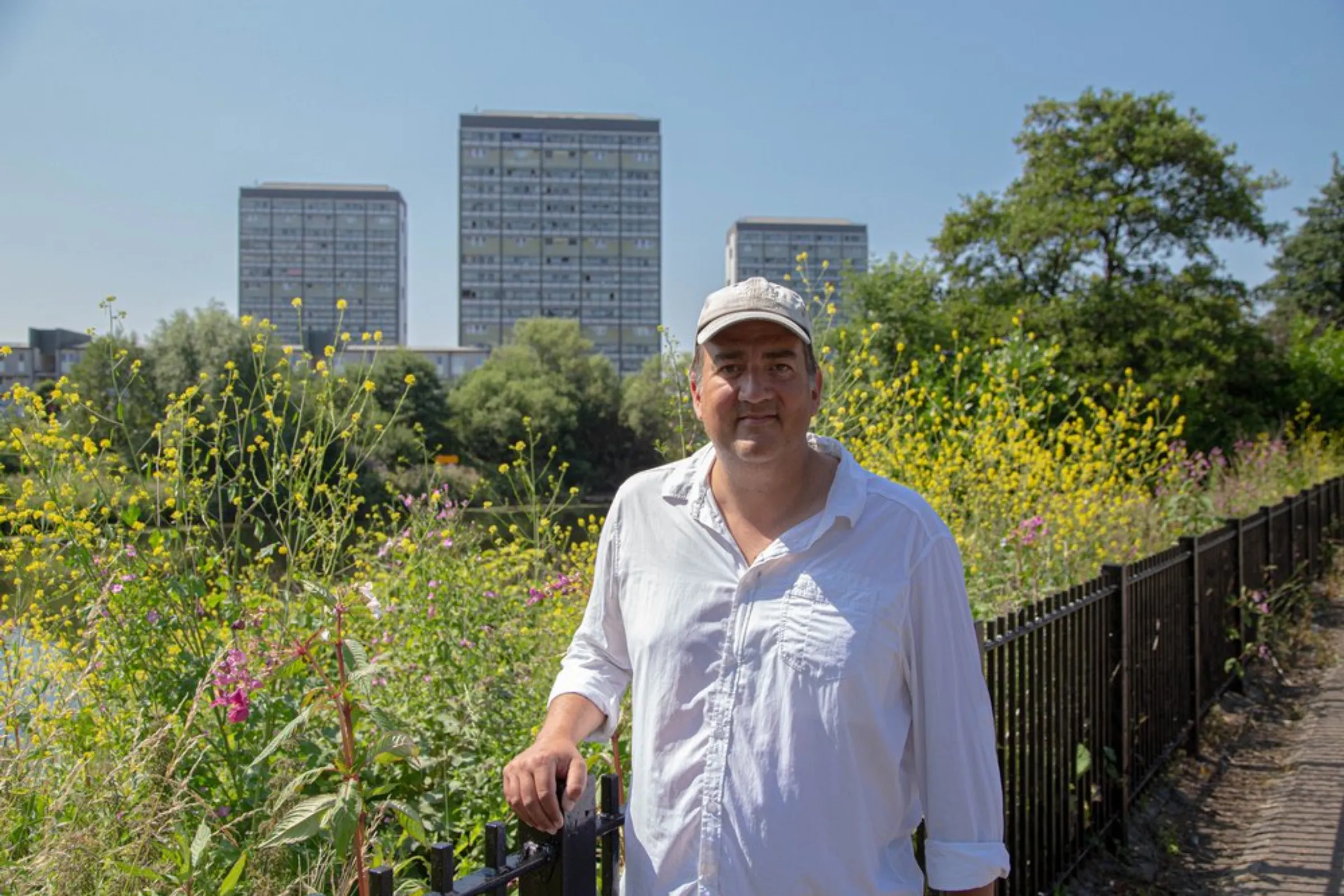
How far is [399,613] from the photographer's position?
391 cm

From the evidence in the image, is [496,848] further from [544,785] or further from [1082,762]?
[1082,762]

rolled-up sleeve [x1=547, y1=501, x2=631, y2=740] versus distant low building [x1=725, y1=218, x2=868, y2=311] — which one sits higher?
distant low building [x1=725, y1=218, x2=868, y2=311]

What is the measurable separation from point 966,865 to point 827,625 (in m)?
0.38

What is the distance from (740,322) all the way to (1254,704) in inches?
219

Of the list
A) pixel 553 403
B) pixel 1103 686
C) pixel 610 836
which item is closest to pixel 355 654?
pixel 610 836

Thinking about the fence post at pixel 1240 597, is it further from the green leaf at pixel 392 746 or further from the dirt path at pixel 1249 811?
the green leaf at pixel 392 746

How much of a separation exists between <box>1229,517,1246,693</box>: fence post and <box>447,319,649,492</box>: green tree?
→ 42826 mm

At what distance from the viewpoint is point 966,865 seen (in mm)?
1583

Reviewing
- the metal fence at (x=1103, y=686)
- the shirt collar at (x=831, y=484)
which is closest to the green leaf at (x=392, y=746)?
the shirt collar at (x=831, y=484)

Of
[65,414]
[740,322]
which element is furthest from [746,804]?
[65,414]

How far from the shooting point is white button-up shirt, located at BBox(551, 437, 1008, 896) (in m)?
1.55

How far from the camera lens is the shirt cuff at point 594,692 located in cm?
179

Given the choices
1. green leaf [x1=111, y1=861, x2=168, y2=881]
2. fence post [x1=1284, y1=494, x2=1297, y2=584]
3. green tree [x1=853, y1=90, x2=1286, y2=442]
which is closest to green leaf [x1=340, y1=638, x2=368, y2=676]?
green leaf [x1=111, y1=861, x2=168, y2=881]

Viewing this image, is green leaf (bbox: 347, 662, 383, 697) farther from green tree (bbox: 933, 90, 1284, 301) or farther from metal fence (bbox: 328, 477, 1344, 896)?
green tree (bbox: 933, 90, 1284, 301)
